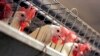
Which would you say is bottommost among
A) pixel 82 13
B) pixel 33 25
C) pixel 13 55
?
pixel 13 55

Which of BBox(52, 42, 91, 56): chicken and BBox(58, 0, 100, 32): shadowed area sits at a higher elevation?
BBox(58, 0, 100, 32): shadowed area

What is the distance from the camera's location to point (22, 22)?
0.78 meters

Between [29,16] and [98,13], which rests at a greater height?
[98,13]

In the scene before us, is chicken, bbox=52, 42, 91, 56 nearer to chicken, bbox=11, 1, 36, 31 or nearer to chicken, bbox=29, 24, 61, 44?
chicken, bbox=29, 24, 61, 44

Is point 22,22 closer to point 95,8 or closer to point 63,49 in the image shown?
point 63,49

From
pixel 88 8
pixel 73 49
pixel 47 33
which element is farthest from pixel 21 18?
pixel 88 8

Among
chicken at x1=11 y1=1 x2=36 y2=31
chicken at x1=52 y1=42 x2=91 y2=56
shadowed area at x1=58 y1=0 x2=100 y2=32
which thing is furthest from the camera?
shadowed area at x1=58 y1=0 x2=100 y2=32

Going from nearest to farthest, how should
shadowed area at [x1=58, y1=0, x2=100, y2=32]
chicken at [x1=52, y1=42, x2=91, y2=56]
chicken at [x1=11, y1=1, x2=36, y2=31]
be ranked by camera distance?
1. chicken at [x1=11, y1=1, x2=36, y2=31]
2. chicken at [x1=52, y1=42, x2=91, y2=56]
3. shadowed area at [x1=58, y1=0, x2=100, y2=32]

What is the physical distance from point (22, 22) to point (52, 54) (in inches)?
5.8

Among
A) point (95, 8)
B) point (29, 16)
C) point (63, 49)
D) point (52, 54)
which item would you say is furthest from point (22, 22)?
point (95, 8)

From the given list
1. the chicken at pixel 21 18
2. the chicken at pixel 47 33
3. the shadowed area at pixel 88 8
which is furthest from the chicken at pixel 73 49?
the shadowed area at pixel 88 8

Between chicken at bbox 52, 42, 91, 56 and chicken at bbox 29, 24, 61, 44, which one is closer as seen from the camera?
chicken at bbox 29, 24, 61, 44

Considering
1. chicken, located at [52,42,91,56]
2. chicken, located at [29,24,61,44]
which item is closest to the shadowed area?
chicken, located at [52,42,91,56]

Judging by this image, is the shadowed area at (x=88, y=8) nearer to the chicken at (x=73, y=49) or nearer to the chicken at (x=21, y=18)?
the chicken at (x=73, y=49)
